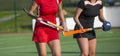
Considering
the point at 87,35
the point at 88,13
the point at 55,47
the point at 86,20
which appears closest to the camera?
the point at 55,47

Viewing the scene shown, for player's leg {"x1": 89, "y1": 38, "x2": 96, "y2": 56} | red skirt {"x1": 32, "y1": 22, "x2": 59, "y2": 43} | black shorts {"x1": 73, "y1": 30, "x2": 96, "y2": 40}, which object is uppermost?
red skirt {"x1": 32, "y1": 22, "x2": 59, "y2": 43}

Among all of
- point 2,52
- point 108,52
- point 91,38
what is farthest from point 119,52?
point 91,38

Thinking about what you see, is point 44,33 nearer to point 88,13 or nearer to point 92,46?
point 88,13

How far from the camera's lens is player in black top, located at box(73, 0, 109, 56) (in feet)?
32.3

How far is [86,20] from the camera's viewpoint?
32.8 feet

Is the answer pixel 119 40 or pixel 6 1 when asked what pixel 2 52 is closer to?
pixel 119 40

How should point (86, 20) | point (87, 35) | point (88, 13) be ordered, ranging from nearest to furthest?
point (88, 13) → point (86, 20) → point (87, 35)

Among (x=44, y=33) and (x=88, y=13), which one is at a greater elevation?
(x=88, y=13)

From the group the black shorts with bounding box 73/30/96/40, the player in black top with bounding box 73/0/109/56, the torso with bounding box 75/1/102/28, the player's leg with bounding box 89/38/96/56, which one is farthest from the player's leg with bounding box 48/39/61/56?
the player's leg with bounding box 89/38/96/56

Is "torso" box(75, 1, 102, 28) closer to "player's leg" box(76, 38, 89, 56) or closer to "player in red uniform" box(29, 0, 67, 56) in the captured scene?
"player's leg" box(76, 38, 89, 56)

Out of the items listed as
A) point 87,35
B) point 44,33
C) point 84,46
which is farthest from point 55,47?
point 87,35

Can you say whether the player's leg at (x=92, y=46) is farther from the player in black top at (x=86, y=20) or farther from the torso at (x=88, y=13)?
the torso at (x=88, y=13)

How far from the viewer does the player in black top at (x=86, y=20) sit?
984 cm

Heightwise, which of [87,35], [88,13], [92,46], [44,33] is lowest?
[92,46]
